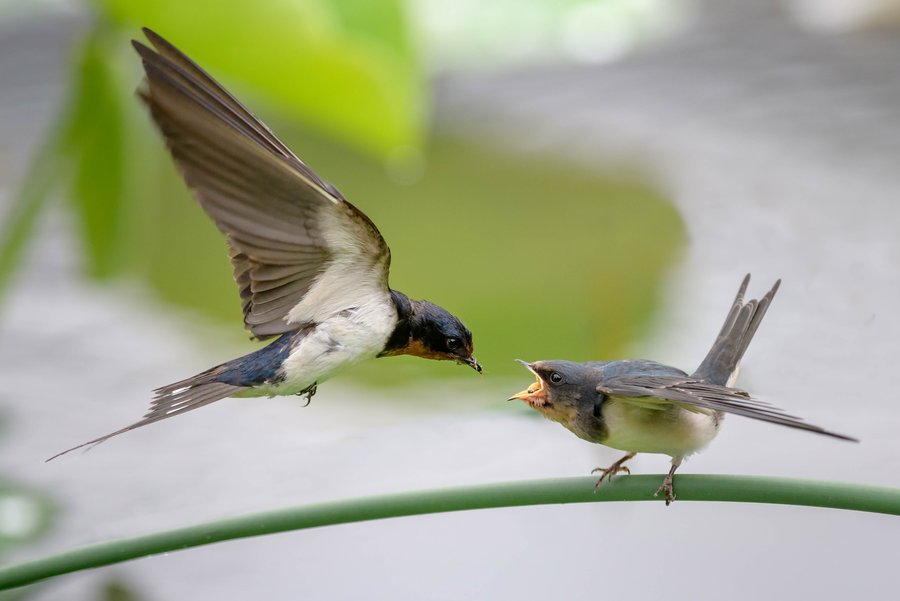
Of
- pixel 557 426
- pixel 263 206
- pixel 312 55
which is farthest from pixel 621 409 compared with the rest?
pixel 557 426

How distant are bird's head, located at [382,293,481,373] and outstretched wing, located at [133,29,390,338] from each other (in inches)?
1.0

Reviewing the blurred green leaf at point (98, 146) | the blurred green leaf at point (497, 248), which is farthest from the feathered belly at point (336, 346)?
the blurred green leaf at point (497, 248)

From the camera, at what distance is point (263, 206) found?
0.69m

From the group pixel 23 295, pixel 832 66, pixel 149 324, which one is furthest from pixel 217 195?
pixel 832 66

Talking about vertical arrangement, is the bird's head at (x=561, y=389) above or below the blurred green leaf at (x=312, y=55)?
below

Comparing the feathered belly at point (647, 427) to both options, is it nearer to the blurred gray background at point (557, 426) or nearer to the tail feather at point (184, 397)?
the tail feather at point (184, 397)

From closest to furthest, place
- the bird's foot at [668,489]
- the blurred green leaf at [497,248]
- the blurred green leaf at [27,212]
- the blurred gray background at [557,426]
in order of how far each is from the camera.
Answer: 1. the bird's foot at [668,489]
2. the blurred green leaf at [27,212]
3. the blurred gray background at [557,426]
4. the blurred green leaf at [497,248]

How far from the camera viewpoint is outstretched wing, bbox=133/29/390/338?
2.10ft

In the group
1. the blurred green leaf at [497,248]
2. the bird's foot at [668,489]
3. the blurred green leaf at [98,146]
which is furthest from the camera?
the blurred green leaf at [497,248]

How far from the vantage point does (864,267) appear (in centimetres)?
185

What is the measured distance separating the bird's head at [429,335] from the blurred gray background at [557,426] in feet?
1.70

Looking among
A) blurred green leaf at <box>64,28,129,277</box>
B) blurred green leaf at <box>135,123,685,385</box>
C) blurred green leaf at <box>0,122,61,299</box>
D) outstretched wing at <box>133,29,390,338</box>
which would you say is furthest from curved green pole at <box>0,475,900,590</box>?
blurred green leaf at <box>135,123,685,385</box>

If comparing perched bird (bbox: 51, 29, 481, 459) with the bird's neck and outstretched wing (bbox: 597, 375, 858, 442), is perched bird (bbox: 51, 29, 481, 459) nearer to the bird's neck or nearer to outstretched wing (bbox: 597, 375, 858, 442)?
the bird's neck

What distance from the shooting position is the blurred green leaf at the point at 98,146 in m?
1.12
